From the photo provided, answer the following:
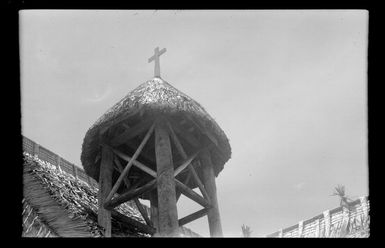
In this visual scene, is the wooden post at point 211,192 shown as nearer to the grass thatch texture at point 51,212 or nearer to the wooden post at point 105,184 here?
the wooden post at point 105,184

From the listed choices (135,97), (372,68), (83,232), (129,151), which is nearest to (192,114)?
(135,97)

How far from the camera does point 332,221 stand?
10.7m

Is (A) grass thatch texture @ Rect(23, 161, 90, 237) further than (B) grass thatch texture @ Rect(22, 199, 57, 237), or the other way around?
(A) grass thatch texture @ Rect(23, 161, 90, 237)

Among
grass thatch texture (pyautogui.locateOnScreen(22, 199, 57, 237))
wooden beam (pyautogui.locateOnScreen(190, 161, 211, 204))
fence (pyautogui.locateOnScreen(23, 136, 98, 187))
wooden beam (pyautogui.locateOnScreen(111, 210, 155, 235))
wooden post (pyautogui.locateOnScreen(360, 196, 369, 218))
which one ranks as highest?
fence (pyautogui.locateOnScreen(23, 136, 98, 187))

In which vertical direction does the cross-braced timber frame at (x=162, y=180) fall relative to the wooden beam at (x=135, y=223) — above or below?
above

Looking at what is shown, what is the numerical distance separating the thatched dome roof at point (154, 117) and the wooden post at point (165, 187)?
14.4 inches

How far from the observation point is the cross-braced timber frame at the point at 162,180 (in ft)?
24.8

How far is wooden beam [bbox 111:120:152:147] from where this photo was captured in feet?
27.8

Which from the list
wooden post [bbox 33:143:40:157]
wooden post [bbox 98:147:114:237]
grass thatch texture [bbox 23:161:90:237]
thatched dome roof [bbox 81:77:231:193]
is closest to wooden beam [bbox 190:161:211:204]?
thatched dome roof [bbox 81:77:231:193]

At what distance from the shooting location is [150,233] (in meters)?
8.83

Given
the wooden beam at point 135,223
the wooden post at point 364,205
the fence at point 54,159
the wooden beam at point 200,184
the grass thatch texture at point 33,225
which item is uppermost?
the fence at point 54,159

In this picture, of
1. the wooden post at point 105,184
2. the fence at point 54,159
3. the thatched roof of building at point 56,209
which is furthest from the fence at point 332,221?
the fence at point 54,159

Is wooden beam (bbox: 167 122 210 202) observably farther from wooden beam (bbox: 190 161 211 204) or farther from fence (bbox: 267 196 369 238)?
fence (bbox: 267 196 369 238)

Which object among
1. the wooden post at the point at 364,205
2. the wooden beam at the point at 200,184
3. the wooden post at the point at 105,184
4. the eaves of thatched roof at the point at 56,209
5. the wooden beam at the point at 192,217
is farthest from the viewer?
the wooden post at the point at 364,205
